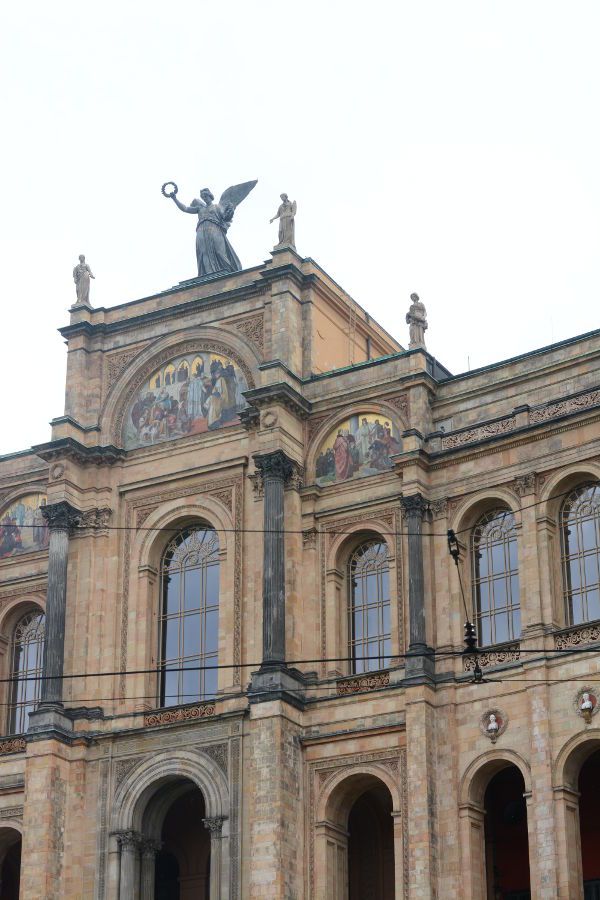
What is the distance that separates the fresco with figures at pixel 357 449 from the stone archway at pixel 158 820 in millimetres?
8050

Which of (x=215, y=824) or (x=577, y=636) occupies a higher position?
(x=577, y=636)

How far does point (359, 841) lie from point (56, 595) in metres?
10.1

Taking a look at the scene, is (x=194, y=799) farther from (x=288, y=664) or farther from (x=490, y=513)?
(x=490, y=513)

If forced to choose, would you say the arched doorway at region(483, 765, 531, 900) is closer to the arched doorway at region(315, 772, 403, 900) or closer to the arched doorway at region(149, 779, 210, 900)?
the arched doorway at region(315, 772, 403, 900)

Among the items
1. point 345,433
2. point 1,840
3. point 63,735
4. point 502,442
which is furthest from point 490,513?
point 1,840

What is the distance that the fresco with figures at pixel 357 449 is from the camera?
147 ft

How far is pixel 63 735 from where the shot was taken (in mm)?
44375

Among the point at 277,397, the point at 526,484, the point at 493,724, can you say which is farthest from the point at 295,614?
the point at 526,484

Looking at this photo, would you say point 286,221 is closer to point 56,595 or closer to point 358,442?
point 358,442

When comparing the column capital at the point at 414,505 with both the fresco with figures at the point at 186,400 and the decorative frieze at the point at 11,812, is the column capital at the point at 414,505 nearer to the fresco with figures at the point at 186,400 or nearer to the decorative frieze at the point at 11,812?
the fresco with figures at the point at 186,400

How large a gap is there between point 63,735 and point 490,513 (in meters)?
12.1

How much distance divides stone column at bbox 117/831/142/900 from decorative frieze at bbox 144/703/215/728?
9.21 feet

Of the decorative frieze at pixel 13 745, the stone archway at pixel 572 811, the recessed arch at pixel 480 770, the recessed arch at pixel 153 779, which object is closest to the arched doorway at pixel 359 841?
the recessed arch at pixel 480 770

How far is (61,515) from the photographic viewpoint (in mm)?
47156
